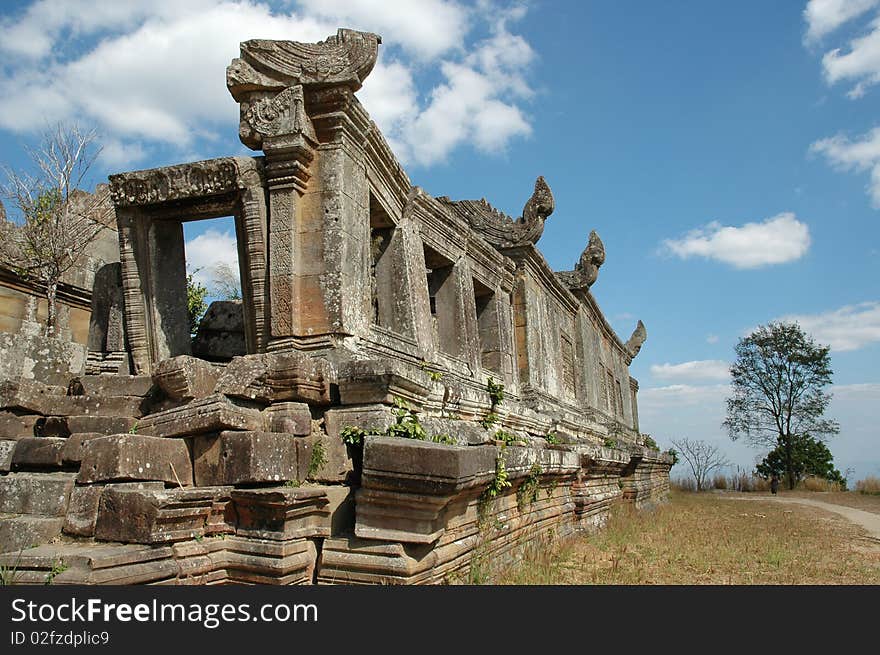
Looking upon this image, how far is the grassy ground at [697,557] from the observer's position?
610 cm

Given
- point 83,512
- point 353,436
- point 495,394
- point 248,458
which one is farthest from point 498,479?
point 495,394

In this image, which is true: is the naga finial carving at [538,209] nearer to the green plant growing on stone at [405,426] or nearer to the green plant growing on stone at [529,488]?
the green plant growing on stone at [529,488]

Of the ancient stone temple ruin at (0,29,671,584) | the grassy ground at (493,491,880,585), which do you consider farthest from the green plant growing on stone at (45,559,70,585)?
the grassy ground at (493,491,880,585)

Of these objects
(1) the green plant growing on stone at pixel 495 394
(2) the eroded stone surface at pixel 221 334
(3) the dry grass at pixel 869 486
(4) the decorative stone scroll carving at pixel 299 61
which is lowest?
(3) the dry grass at pixel 869 486

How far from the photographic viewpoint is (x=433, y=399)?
19.4 feet

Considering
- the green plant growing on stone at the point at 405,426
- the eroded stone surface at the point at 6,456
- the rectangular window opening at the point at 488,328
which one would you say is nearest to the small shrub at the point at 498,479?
the green plant growing on stone at the point at 405,426

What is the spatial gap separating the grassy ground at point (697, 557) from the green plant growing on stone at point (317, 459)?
5.44 ft

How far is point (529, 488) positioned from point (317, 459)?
2.38 m

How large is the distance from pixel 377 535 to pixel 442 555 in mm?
460

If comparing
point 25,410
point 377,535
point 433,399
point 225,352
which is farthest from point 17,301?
point 377,535

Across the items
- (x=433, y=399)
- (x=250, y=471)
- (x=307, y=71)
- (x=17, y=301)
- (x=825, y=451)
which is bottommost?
(x=825, y=451)

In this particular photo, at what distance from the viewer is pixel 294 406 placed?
16.0 feet

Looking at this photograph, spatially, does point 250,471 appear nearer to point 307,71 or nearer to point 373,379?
point 373,379

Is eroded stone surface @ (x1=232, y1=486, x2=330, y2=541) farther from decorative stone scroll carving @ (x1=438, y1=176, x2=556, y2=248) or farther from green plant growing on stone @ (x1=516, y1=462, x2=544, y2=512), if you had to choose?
decorative stone scroll carving @ (x1=438, y1=176, x2=556, y2=248)
